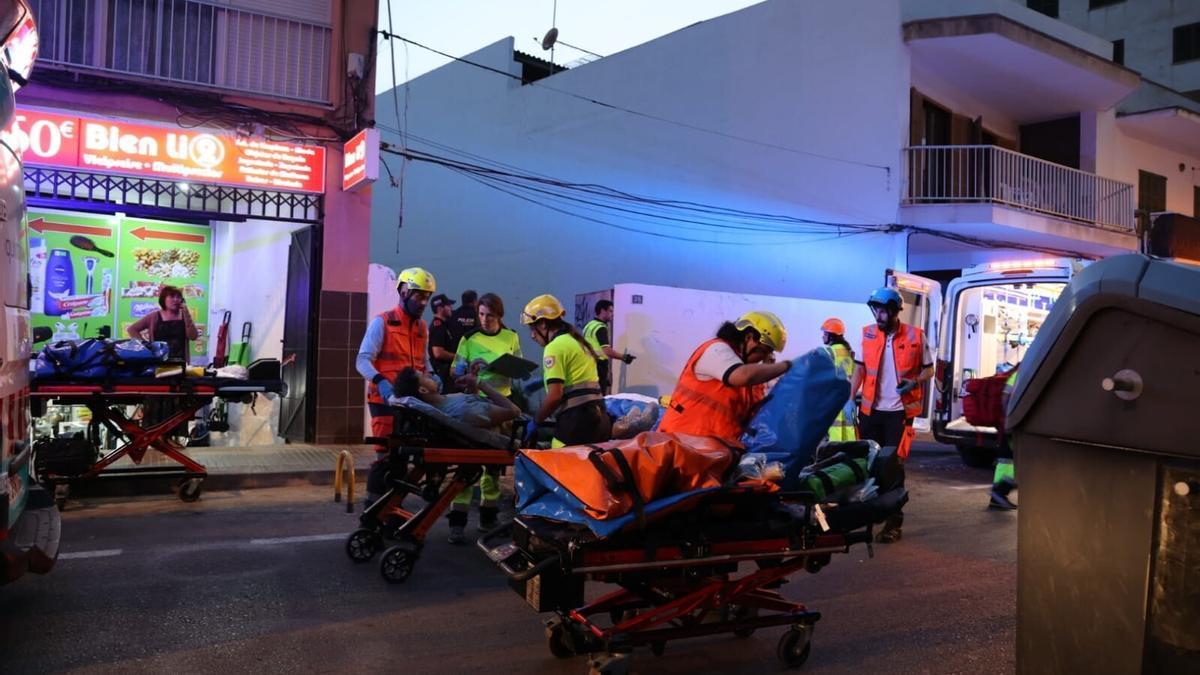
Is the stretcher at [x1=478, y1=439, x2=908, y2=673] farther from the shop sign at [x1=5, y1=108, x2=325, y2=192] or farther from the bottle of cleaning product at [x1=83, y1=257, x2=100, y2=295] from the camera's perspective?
the bottle of cleaning product at [x1=83, y1=257, x2=100, y2=295]

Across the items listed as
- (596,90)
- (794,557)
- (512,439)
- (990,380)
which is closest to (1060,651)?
(794,557)

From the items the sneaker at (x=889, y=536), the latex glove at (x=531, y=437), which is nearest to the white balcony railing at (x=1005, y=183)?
the sneaker at (x=889, y=536)

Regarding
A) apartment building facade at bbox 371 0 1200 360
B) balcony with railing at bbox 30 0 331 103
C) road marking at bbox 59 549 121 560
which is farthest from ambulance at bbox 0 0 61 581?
apartment building facade at bbox 371 0 1200 360

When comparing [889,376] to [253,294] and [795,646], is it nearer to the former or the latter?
[795,646]

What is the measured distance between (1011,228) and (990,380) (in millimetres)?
8496

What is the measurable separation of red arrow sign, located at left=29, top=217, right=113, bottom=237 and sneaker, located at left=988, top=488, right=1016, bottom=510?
11.5 m

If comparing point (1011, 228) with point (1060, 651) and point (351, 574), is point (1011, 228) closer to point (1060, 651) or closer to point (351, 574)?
point (351, 574)

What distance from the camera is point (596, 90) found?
855 inches

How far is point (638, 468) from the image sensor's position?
364cm

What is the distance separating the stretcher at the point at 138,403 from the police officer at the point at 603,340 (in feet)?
15.7

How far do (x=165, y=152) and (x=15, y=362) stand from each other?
20.8ft

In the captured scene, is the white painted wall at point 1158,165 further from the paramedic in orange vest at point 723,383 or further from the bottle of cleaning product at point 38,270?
the bottle of cleaning product at point 38,270

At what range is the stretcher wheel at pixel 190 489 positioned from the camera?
7.96 meters

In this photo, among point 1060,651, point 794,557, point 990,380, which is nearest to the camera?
point 1060,651
